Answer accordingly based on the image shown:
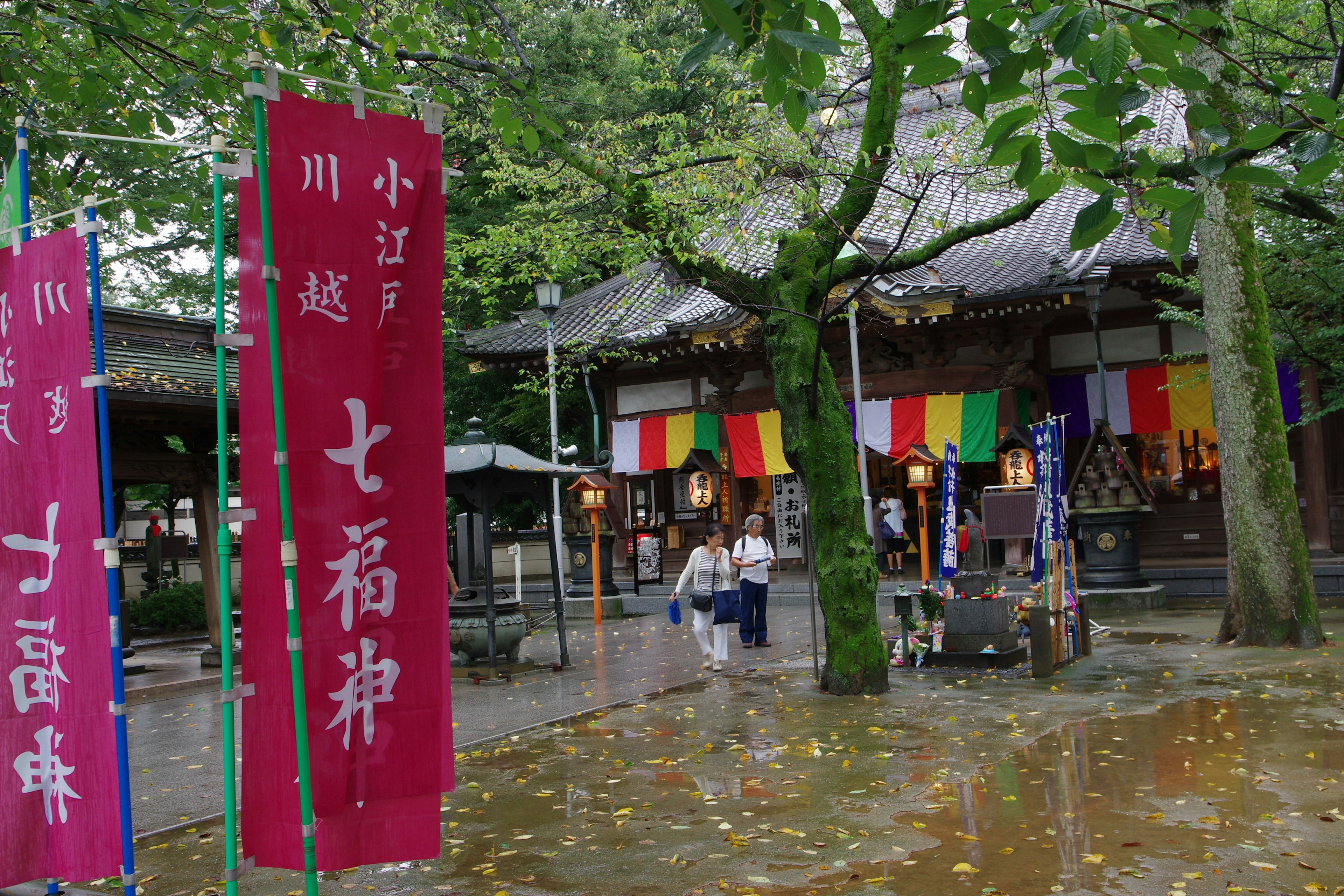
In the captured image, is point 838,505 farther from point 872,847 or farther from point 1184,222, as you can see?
point 1184,222

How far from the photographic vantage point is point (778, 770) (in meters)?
6.55

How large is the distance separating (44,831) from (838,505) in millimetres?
6528

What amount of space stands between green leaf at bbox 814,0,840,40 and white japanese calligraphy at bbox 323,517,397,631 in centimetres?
263

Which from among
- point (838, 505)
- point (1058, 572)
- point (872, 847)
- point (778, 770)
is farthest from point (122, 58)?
point (1058, 572)

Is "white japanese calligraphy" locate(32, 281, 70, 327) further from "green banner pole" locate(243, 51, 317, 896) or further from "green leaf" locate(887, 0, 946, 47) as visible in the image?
"green leaf" locate(887, 0, 946, 47)

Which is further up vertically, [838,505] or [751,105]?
[751,105]

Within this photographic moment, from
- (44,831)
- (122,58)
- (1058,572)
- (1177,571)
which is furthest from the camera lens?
A: (1177,571)

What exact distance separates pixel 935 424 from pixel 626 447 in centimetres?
714

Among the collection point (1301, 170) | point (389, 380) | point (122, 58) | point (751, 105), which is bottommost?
point (389, 380)

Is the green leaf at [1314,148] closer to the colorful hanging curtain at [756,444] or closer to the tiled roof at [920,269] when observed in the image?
the tiled roof at [920,269]

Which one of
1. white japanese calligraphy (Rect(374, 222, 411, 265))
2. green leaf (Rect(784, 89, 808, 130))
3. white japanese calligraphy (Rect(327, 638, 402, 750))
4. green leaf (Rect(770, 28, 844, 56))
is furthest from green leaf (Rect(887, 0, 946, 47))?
white japanese calligraphy (Rect(327, 638, 402, 750))

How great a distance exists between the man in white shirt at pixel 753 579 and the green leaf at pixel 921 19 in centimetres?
849

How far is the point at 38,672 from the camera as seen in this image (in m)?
4.10

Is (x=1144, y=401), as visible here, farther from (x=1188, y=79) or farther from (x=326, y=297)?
(x=326, y=297)
